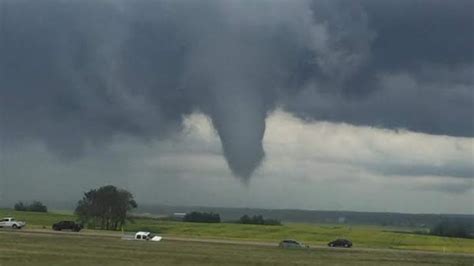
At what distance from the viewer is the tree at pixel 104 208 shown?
5748 inches

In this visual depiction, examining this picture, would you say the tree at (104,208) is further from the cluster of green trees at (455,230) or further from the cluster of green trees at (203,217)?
the cluster of green trees at (455,230)

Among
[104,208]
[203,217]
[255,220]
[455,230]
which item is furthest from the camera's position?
[203,217]

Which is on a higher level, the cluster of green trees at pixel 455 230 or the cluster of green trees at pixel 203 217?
the cluster of green trees at pixel 203 217

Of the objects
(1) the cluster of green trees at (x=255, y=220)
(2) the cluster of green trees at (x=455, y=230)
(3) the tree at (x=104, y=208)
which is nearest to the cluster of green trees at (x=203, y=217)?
(1) the cluster of green trees at (x=255, y=220)

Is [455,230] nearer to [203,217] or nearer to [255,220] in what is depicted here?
[255,220]

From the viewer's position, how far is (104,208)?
487ft

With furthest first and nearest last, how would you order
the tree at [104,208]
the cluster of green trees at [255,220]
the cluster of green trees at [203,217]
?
the cluster of green trees at [203,217], the cluster of green trees at [255,220], the tree at [104,208]

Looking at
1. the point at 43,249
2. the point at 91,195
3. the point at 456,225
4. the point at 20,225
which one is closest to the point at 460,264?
the point at 43,249

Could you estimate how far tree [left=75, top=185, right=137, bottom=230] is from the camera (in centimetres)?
14600

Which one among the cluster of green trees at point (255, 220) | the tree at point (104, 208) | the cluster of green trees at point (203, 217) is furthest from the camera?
the cluster of green trees at point (203, 217)

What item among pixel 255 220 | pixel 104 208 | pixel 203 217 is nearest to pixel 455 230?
pixel 255 220

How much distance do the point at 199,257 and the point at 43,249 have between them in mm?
10291

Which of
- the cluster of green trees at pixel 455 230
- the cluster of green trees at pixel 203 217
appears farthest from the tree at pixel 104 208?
the cluster of green trees at pixel 455 230

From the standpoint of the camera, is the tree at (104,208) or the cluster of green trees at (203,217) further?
the cluster of green trees at (203,217)
